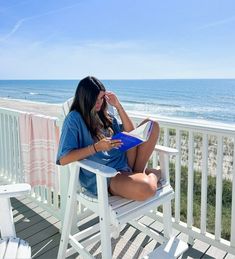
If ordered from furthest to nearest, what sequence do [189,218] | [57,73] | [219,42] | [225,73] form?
1. [57,73]
2. [225,73]
3. [219,42]
4. [189,218]

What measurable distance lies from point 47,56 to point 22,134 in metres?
34.7

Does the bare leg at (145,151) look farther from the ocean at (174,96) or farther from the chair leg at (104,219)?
the ocean at (174,96)

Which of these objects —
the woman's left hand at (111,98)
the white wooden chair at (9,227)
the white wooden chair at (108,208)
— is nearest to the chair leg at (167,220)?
the white wooden chair at (108,208)

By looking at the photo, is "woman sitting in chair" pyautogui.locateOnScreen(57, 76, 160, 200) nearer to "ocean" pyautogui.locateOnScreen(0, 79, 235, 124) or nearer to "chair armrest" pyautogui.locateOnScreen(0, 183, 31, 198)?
"chair armrest" pyautogui.locateOnScreen(0, 183, 31, 198)

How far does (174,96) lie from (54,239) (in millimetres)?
29841

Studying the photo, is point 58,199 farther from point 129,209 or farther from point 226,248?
point 226,248

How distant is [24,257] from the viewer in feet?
4.31

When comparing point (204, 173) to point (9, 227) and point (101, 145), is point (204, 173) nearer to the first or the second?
point (101, 145)

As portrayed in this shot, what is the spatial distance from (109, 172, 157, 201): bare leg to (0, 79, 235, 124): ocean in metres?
18.6

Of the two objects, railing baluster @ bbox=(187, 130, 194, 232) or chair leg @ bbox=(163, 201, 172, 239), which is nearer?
chair leg @ bbox=(163, 201, 172, 239)

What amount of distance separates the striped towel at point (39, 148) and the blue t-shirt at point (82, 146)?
58cm

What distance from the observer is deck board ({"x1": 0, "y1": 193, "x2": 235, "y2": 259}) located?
2248mm

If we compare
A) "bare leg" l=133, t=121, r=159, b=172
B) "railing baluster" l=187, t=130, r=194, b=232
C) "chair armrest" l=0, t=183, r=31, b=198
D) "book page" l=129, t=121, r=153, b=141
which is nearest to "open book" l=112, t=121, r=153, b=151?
"book page" l=129, t=121, r=153, b=141

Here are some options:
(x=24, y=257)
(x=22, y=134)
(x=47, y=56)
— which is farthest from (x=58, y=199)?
(x=47, y=56)
